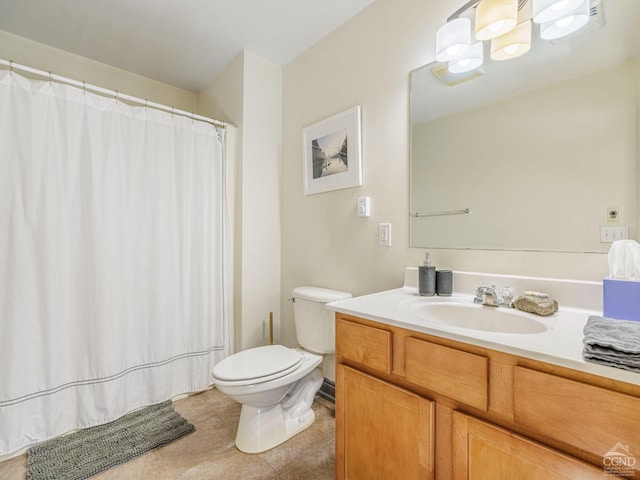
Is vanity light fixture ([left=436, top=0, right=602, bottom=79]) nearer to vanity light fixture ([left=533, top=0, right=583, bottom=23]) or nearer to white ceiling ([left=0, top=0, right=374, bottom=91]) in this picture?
vanity light fixture ([left=533, top=0, right=583, bottom=23])

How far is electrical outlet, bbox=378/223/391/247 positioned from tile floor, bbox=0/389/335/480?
3.47 ft

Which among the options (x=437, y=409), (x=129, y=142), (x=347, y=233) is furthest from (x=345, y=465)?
(x=129, y=142)

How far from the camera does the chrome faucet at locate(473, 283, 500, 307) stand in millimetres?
1141

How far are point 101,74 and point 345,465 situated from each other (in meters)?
2.98

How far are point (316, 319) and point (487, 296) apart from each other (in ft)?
3.03

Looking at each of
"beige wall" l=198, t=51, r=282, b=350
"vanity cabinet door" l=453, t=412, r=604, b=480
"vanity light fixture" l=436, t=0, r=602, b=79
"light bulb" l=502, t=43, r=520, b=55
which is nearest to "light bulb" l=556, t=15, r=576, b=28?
"vanity light fixture" l=436, t=0, r=602, b=79

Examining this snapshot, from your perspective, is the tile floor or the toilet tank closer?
the tile floor

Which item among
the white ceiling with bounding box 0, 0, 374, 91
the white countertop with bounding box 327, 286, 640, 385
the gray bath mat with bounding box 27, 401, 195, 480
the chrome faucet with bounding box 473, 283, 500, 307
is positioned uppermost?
the white ceiling with bounding box 0, 0, 374, 91

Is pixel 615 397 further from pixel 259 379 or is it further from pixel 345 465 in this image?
pixel 259 379

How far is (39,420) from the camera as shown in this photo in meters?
1.52

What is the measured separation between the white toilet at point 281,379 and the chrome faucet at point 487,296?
724 millimetres

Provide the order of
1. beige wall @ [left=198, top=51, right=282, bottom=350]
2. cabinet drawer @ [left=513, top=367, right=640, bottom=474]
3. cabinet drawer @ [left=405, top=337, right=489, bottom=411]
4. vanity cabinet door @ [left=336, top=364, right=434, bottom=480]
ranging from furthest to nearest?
beige wall @ [left=198, top=51, right=282, bottom=350] < vanity cabinet door @ [left=336, top=364, right=434, bottom=480] < cabinet drawer @ [left=405, top=337, right=489, bottom=411] < cabinet drawer @ [left=513, top=367, right=640, bottom=474]

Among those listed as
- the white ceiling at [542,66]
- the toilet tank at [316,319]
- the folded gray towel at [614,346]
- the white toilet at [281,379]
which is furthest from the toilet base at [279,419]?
the white ceiling at [542,66]

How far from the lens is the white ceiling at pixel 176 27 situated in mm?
1737
